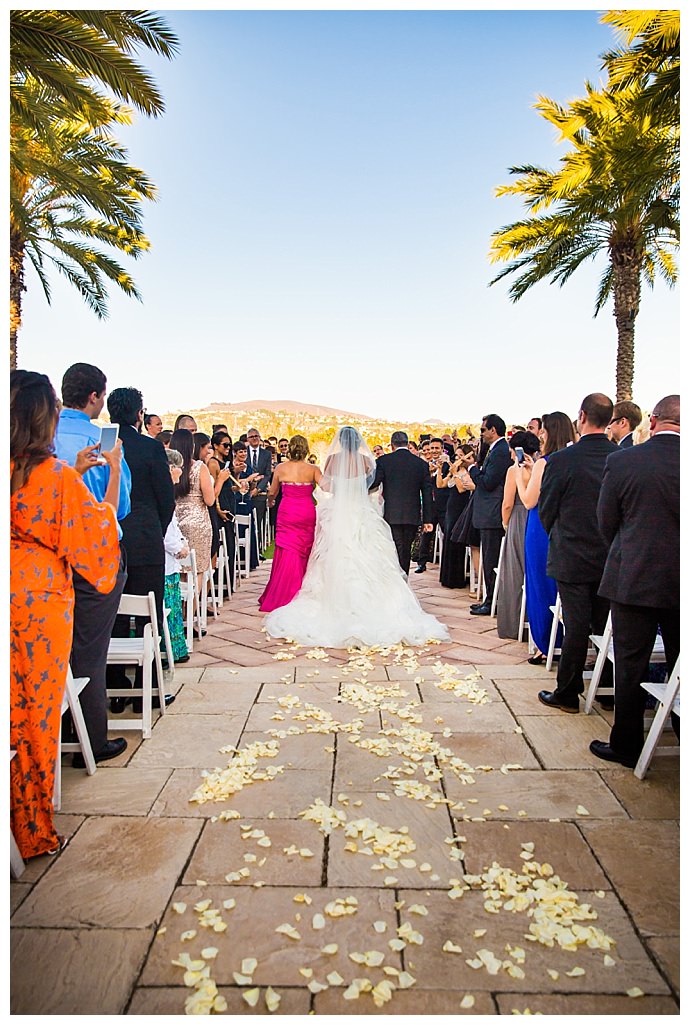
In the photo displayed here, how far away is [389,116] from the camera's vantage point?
6855mm

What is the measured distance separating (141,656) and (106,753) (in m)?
0.57

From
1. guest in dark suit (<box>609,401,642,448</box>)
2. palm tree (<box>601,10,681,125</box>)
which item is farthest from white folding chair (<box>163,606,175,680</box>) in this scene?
palm tree (<box>601,10,681,125</box>)

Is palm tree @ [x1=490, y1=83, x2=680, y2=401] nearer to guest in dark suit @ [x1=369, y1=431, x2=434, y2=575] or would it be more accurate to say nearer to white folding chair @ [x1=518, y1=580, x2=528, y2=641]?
guest in dark suit @ [x1=369, y1=431, x2=434, y2=575]

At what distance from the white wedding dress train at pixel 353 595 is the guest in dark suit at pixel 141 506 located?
6.56 ft

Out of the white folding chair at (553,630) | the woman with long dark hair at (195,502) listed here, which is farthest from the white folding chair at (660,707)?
the woman with long dark hair at (195,502)

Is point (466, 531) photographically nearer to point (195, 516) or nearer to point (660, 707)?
point (195, 516)

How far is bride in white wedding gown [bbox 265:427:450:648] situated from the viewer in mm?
6578

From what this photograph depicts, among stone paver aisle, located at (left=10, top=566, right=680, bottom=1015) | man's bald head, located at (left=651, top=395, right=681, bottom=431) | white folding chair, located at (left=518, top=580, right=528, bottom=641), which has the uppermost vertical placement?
man's bald head, located at (left=651, top=395, right=681, bottom=431)

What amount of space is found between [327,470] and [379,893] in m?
5.14

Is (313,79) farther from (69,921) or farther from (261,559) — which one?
(261,559)

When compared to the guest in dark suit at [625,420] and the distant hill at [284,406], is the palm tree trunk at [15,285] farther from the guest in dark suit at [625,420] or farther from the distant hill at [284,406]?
the distant hill at [284,406]

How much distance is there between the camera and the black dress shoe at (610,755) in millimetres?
3852

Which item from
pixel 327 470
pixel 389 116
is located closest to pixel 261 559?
pixel 327 470

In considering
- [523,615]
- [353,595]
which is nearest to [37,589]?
[353,595]
